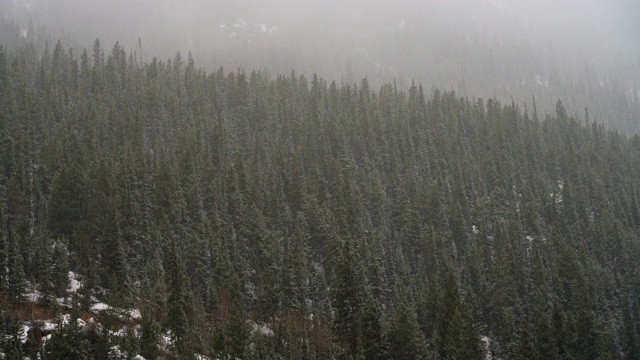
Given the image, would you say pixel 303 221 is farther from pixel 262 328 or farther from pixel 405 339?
pixel 405 339

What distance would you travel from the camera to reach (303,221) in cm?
10606

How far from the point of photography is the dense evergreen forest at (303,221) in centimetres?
7125

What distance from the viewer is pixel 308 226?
106 metres

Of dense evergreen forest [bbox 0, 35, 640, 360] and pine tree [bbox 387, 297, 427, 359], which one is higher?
dense evergreen forest [bbox 0, 35, 640, 360]

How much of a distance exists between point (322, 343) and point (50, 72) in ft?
414

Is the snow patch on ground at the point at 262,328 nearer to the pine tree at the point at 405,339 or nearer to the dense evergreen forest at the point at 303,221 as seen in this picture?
the dense evergreen forest at the point at 303,221

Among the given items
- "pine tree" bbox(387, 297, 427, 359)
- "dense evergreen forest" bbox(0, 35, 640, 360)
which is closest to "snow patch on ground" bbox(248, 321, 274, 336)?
"dense evergreen forest" bbox(0, 35, 640, 360)

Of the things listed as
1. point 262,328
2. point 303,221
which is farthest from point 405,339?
point 303,221

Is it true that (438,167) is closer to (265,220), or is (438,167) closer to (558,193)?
(558,193)

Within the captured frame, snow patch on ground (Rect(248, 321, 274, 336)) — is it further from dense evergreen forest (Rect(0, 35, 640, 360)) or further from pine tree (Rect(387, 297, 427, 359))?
pine tree (Rect(387, 297, 427, 359))

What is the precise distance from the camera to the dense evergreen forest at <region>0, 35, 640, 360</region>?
71.2 metres

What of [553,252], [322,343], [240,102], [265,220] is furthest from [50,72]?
[553,252]

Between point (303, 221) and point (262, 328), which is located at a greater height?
point (303, 221)

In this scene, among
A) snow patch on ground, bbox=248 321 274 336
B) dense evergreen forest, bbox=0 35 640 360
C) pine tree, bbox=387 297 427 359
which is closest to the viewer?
pine tree, bbox=387 297 427 359
